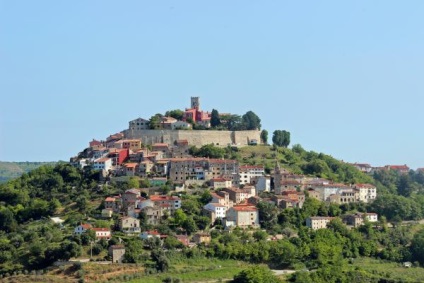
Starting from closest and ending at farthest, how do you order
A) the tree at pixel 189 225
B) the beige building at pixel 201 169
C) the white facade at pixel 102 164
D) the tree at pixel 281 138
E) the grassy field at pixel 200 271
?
the grassy field at pixel 200 271 → the tree at pixel 189 225 → the beige building at pixel 201 169 → the white facade at pixel 102 164 → the tree at pixel 281 138

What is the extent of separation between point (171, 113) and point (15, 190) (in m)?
18.9

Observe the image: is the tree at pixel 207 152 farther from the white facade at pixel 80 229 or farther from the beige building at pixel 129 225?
the white facade at pixel 80 229

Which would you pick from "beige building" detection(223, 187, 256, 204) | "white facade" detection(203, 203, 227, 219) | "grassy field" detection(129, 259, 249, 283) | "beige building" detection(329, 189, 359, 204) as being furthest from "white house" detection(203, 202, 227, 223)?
"beige building" detection(329, 189, 359, 204)

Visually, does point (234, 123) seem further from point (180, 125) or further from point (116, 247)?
point (116, 247)

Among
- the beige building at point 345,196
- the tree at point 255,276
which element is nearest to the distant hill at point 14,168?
the beige building at point 345,196

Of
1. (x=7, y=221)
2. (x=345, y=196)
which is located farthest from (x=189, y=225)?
(x=345, y=196)

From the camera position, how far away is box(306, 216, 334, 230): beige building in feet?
174

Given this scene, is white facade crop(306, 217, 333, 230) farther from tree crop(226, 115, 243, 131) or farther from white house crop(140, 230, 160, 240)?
tree crop(226, 115, 243, 131)

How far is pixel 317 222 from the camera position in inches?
2099

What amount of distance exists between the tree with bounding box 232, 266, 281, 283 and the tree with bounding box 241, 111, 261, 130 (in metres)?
28.0

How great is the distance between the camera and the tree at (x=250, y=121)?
71062 millimetres

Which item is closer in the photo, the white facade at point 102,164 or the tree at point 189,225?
the tree at point 189,225

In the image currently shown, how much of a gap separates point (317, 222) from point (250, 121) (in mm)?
19446

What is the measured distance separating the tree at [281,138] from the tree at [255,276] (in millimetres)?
28781
